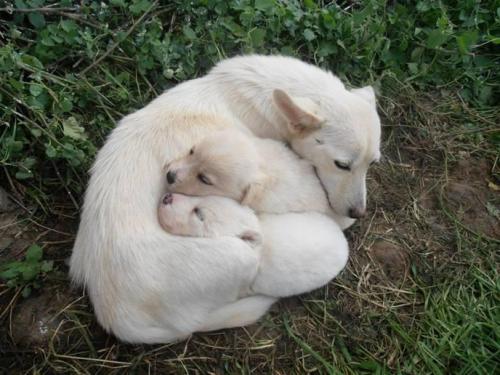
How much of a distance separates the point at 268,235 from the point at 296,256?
0.22 metres

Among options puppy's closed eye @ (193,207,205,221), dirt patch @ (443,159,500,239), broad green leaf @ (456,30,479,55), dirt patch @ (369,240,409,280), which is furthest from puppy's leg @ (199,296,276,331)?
broad green leaf @ (456,30,479,55)

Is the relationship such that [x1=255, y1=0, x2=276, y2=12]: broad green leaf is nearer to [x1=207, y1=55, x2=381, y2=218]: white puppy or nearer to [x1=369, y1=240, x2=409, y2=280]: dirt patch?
[x1=207, y1=55, x2=381, y2=218]: white puppy

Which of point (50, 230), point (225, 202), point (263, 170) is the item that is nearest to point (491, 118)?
point (263, 170)

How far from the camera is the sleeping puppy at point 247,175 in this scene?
10.1ft

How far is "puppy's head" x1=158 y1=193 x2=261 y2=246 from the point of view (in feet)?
9.54

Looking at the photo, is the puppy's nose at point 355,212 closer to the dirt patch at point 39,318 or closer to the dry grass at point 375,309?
the dry grass at point 375,309

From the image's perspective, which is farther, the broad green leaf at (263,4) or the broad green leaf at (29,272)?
the broad green leaf at (263,4)

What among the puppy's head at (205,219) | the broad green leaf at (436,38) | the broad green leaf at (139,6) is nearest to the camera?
the puppy's head at (205,219)

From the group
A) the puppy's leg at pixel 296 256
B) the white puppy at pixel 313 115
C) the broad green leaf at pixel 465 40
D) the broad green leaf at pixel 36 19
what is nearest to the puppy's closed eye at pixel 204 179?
the puppy's leg at pixel 296 256

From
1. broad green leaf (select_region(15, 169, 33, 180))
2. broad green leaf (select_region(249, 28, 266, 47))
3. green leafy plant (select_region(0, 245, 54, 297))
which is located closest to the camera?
green leafy plant (select_region(0, 245, 54, 297))

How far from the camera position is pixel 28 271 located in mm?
3135

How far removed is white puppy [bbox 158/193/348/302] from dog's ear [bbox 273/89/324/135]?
1.94ft

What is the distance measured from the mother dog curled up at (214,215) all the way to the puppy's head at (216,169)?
0.03m

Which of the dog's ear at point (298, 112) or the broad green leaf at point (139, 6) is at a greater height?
the broad green leaf at point (139, 6)
